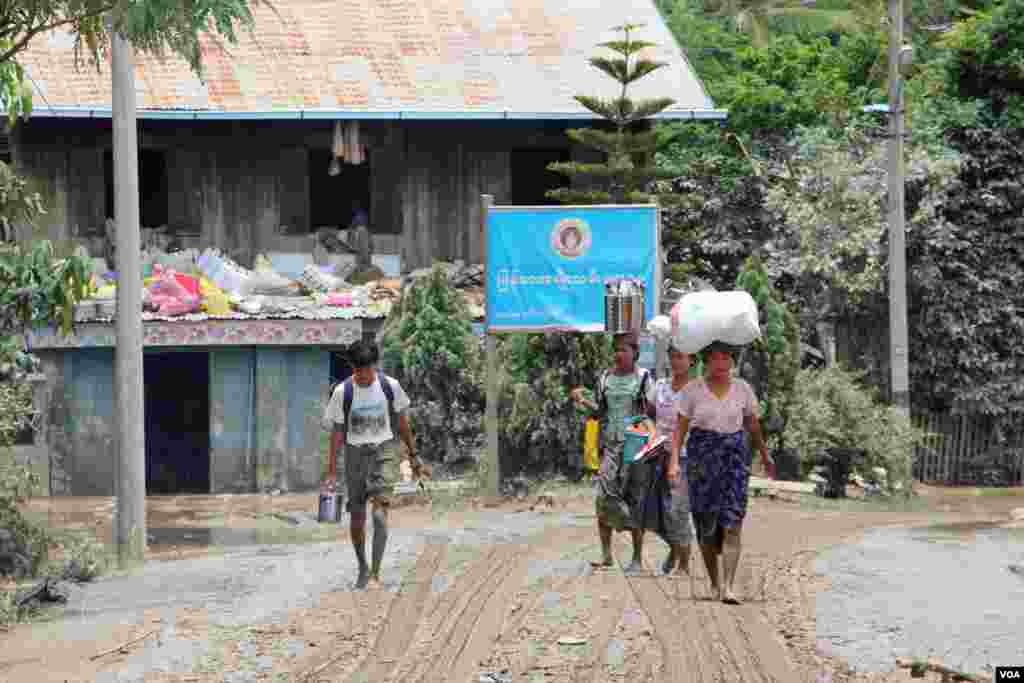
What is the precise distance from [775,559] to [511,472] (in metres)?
7.36

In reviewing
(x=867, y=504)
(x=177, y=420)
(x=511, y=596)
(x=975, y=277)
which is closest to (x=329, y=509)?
(x=511, y=596)

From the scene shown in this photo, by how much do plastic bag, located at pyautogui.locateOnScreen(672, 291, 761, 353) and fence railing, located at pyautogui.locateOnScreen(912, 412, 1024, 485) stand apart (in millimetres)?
18429

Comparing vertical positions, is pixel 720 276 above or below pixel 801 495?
above

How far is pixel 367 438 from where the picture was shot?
1170 cm

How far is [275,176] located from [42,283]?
13.2m

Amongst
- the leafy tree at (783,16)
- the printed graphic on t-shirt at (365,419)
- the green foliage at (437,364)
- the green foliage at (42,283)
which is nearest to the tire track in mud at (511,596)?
the printed graphic on t-shirt at (365,419)

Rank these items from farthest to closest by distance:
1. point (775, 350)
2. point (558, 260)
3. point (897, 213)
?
point (897, 213), point (775, 350), point (558, 260)

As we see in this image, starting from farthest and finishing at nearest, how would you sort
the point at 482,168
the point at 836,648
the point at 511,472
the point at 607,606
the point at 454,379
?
the point at 482,168, the point at 454,379, the point at 511,472, the point at 607,606, the point at 836,648

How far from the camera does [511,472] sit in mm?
20203

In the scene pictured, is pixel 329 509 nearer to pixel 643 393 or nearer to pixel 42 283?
pixel 643 393

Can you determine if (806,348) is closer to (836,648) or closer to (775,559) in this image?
(775,559)

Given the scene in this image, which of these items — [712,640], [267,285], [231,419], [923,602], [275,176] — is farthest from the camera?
[275,176]

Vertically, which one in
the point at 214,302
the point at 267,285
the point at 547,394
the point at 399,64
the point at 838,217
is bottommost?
the point at 547,394

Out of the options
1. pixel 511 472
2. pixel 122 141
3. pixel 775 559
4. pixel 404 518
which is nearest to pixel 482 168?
pixel 511 472
